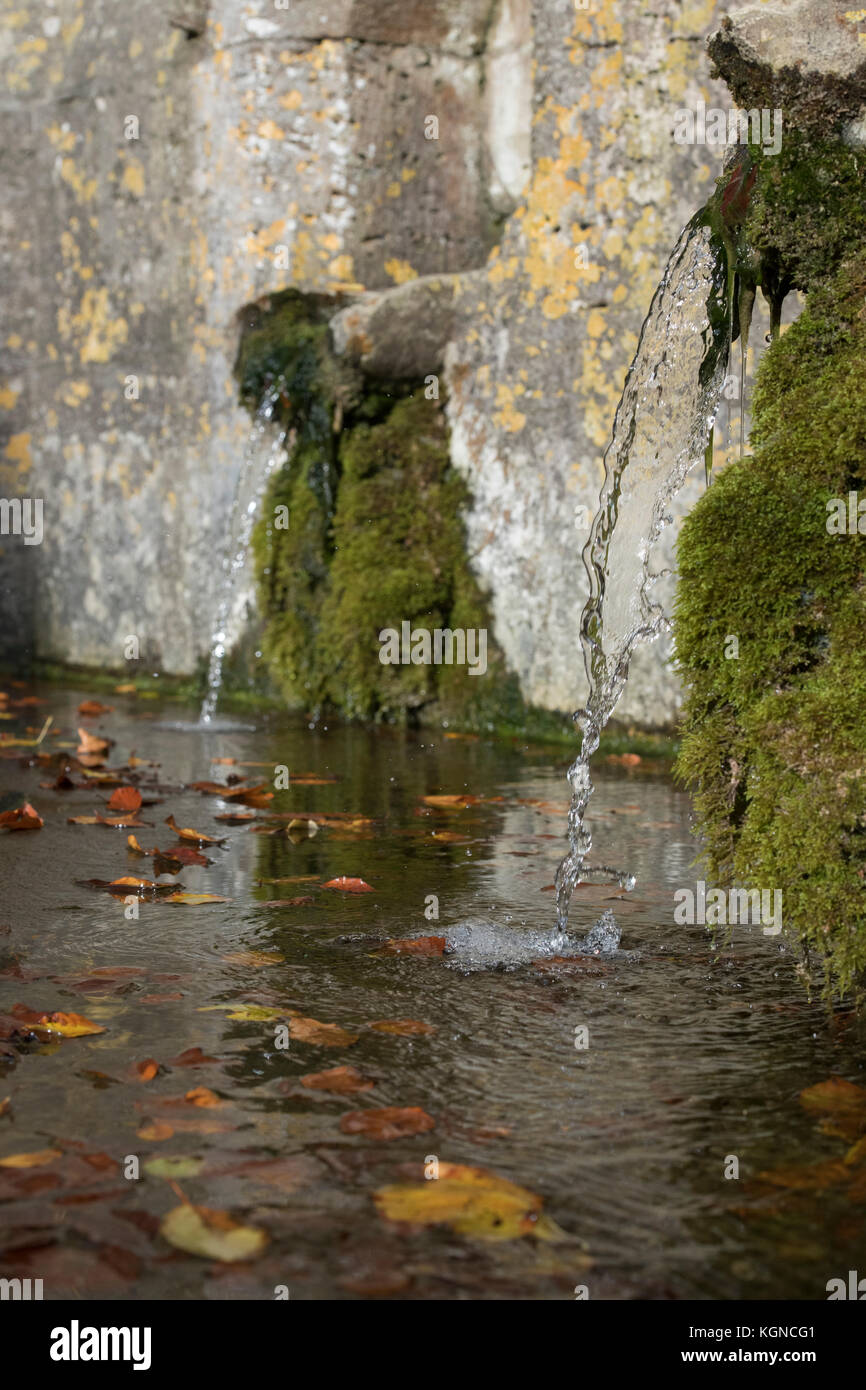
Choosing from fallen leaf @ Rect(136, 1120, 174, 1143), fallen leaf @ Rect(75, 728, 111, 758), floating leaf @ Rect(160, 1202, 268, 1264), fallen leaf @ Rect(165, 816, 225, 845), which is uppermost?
fallen leaf @ Rect(75, 728, 111, 758)

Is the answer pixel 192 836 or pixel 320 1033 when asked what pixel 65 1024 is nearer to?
pixel 320 1033

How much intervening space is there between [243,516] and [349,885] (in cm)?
412

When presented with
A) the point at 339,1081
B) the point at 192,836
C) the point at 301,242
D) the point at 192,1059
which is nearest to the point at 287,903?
the point at 192,836

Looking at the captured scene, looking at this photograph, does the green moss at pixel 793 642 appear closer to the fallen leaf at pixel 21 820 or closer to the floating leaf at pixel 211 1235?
the floating leaf at pixel 211 1235

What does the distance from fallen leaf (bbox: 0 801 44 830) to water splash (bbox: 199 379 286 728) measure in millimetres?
2537

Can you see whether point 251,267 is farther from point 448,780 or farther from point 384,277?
point 448,780

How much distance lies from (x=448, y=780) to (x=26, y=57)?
6.29 meters

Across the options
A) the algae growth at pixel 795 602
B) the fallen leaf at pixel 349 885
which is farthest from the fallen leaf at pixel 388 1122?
the fallen leaf at pixel 349 885

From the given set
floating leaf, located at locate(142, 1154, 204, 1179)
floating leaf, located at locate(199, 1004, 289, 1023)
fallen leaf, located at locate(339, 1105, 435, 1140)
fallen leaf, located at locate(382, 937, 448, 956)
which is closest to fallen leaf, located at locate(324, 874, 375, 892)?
fallen leaf, located at locate(382, 937, 448, 956)

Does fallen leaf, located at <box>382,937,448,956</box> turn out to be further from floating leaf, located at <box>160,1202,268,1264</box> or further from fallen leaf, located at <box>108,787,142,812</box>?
fallen leaf, located at <box>108,787,142,812</box>

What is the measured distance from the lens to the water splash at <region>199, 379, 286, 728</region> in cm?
710

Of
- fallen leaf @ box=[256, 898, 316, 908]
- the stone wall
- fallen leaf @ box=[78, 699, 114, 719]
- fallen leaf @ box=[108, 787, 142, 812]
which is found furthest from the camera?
fallen leaf @ box=[78, 699, 114, 719]

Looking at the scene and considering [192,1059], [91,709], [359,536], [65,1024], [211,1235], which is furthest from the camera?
[91,709]

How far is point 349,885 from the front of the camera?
3498 mm
